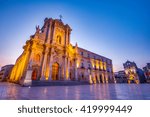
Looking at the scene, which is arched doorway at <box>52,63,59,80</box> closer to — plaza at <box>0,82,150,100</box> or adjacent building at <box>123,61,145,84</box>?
plaza at <box>0,82,150,100</box>

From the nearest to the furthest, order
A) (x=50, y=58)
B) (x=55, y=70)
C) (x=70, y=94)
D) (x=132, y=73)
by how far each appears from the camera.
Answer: (x=70, y=94), (x=50, y=58), (x=55, y=70), (x=132, y=73)

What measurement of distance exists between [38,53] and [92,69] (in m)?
17.6

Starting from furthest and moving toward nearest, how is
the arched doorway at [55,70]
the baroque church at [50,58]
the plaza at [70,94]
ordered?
1. the arched doorway at [55,70]
2. the baroque church at [50,58]
3. the plaza at [70,94]

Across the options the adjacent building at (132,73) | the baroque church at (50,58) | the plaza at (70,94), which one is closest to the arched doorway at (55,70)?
the baroque church at (50,58)

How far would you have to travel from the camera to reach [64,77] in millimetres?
17656

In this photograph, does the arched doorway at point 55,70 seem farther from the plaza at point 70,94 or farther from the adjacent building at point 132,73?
the adjacent building at point 132,73

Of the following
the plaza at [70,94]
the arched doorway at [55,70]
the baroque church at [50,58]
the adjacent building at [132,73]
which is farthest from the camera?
the adjacent building at [132,73]

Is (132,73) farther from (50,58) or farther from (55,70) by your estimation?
(50,58)

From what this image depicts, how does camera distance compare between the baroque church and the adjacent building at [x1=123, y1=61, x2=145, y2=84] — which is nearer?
the baroque church

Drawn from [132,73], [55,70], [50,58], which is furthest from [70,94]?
[132,73]

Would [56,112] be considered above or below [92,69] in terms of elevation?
below

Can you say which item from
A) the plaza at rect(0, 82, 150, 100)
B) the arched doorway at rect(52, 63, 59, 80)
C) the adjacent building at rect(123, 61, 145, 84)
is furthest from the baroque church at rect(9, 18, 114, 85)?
the adjacent building at rect(123, 61, 145, 84)

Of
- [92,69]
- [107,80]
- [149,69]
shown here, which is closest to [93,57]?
[92,69]

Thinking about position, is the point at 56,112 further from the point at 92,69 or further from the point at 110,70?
the point at 110,70
